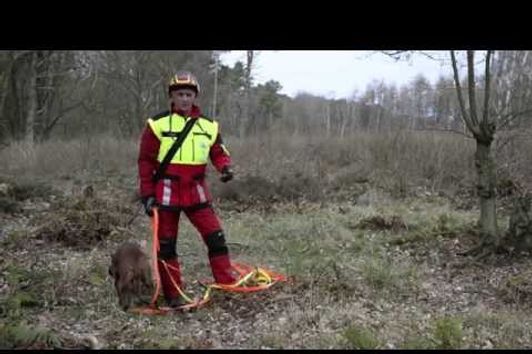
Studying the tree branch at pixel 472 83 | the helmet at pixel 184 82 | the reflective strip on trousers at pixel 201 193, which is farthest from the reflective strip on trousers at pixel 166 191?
the tree branch at pixel 472 83

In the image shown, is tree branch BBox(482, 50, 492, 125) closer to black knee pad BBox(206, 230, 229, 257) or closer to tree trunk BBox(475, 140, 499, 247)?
tree trunk BBox(475, 140, 499, 247)

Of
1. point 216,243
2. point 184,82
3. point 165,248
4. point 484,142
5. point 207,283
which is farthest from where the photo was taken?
point 484,142

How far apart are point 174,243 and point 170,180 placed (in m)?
0.65

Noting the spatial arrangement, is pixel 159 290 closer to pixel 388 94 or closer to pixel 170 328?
pixel 170 328

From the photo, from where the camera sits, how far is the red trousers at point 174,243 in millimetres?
5074

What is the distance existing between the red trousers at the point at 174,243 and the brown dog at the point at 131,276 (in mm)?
157

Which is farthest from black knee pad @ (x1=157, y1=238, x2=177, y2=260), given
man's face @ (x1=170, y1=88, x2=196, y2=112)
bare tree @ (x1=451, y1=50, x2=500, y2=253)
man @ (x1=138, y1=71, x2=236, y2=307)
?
bare tree @ (x1=451, y1=50, x2=500, y2=253)

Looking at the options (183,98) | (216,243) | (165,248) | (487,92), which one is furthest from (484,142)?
(165,248)

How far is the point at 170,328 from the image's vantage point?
14.9 ft

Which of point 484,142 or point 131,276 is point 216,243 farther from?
point 484,142

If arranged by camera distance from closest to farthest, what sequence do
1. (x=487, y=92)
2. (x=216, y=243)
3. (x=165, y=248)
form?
(x=165, y=248)
(x=216, y=243)
(x=487, y=92)

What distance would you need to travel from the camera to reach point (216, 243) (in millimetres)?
5258

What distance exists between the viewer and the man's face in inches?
195

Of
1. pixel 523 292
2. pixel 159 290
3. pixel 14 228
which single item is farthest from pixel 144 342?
pixel 14 228
